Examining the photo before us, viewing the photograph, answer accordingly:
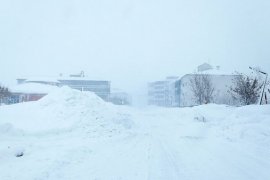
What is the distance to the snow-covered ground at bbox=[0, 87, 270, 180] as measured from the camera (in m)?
9.70

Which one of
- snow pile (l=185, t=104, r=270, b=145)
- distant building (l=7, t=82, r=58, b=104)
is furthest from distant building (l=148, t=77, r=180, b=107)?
snow pile (l=185, t=104, r=270, b=145)

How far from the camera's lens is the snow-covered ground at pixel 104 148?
9695 millimetres

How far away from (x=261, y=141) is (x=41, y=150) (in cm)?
946

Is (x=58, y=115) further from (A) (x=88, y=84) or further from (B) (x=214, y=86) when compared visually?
(A) (x=88, y=84)

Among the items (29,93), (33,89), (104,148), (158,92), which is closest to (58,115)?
(104,148)

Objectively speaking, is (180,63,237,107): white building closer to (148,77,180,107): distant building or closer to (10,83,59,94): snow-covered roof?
(10,83,59,94): snow-covered roof

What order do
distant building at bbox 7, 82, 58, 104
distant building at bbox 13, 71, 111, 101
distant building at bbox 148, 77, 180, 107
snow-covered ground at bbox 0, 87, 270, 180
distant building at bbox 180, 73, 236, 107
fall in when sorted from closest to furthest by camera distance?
snow-covered ground at bbox 0, 87, 270, 180, distant building at bbox 7, 82, 58, 104, distant building at bbox 180, 73, 236, 107, distant building at bbox 13, 71, 111, 101, distant building at bbox 148, 77, 180, 107

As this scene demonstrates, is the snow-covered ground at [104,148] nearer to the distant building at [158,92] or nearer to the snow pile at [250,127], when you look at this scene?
the snow pile at [250,127]

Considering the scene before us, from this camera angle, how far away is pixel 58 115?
20219mm

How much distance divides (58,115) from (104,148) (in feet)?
21.3

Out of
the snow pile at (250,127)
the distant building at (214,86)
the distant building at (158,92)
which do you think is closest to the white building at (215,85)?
the distant building at (214,86)

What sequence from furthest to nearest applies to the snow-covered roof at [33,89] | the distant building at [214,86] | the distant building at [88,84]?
the distant building at [88,84] → the distant building at [214,86] → the snow-covered roof at [33,89]

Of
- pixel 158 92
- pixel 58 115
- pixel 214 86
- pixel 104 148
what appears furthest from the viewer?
pixel 158 92

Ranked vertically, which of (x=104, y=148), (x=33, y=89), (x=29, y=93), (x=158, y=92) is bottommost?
(x=104, y=148)
